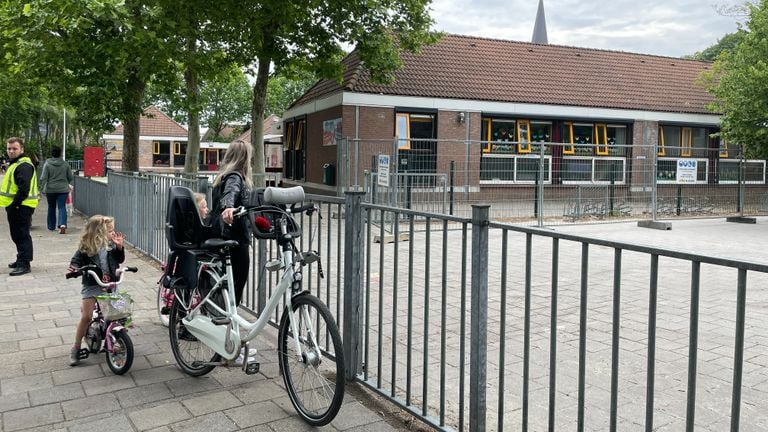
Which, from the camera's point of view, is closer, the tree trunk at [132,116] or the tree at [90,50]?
the tree at [90,50]

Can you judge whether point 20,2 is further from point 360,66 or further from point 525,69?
point 525,69

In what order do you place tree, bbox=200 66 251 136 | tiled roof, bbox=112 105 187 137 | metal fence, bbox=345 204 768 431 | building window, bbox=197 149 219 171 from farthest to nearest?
tree, bbox=200 66 251 136, building window, bbox=197 149 219 171, tiled roof, bbox=112 105 187 137, metal fence, bbox=345 204 768 431

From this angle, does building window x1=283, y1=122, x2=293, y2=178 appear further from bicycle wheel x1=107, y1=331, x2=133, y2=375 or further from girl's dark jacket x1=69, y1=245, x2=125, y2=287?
bicycle wheel x1=107, y1=331, x2=133, y2=375

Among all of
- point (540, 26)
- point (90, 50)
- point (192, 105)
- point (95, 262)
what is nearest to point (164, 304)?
point (95, 262)

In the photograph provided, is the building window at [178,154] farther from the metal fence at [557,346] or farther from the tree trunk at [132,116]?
Result: the metal fence at [557,346]

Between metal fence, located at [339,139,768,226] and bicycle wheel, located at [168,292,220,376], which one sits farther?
metal fence, located at [339,139,768,226]

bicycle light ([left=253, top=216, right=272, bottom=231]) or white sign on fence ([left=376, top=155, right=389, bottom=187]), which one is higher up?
white sign on fence ([left=376, top=155, right=389, bottom=187])

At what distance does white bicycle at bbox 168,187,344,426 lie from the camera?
3748 mm

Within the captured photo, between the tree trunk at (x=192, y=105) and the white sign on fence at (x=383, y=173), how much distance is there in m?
5.40

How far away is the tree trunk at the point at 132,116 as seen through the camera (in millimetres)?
16434

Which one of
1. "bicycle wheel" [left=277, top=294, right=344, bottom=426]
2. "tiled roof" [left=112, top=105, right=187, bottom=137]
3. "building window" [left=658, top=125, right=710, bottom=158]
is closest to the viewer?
"bicycle wheel" [left=277, top=294, right=344, bottom=426]

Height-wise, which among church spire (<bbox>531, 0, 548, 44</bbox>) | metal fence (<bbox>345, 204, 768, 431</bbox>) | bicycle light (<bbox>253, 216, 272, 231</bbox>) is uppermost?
church spire (<bbox>531, 0, 548, 44</bbox>)

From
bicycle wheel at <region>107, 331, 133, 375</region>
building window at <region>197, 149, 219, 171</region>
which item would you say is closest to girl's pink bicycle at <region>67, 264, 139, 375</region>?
bicycle wheel at <region>107, 331, 133, 375</region>

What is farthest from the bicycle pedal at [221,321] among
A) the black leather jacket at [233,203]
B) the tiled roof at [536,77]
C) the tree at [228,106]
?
the tree at [228,106]
